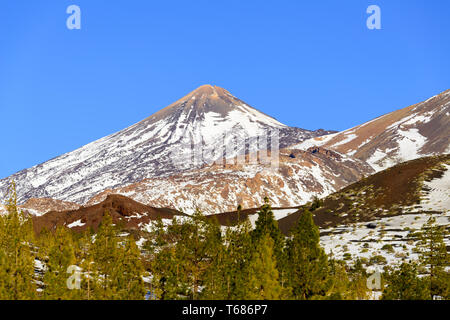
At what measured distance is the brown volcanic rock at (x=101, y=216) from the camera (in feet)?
475

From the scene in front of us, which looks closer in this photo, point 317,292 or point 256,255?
point 256,255

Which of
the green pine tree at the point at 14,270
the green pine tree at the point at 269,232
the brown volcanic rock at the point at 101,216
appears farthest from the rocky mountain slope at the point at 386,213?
the green pine tree at the point at 14,270

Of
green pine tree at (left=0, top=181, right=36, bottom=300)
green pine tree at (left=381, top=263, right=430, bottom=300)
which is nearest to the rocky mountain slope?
green pine tree at (left=381, top=263, right=430, bottom=300)

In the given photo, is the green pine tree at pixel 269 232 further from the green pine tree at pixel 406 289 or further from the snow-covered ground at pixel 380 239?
the snow-covered ground at pixel 380 239

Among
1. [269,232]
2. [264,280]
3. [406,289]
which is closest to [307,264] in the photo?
[406,289]

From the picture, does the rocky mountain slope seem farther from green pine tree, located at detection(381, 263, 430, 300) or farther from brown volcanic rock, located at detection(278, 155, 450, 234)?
green pine tree, located at detection(381, 263, 430, 300)

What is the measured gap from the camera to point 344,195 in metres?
134

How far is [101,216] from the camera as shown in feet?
496

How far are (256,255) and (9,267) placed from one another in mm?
17007

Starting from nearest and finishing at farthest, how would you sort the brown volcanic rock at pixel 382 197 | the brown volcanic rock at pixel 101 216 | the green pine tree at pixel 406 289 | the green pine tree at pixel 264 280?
the green pine tree at pixel 264 280, the green pine tree at pixel 406 289, the brown volcanic rock at pixel 382 197, the brown volcanic rock at pixel 101 216

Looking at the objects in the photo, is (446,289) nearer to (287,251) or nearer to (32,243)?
(287,251)

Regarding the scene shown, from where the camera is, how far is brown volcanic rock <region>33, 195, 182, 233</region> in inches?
5704
